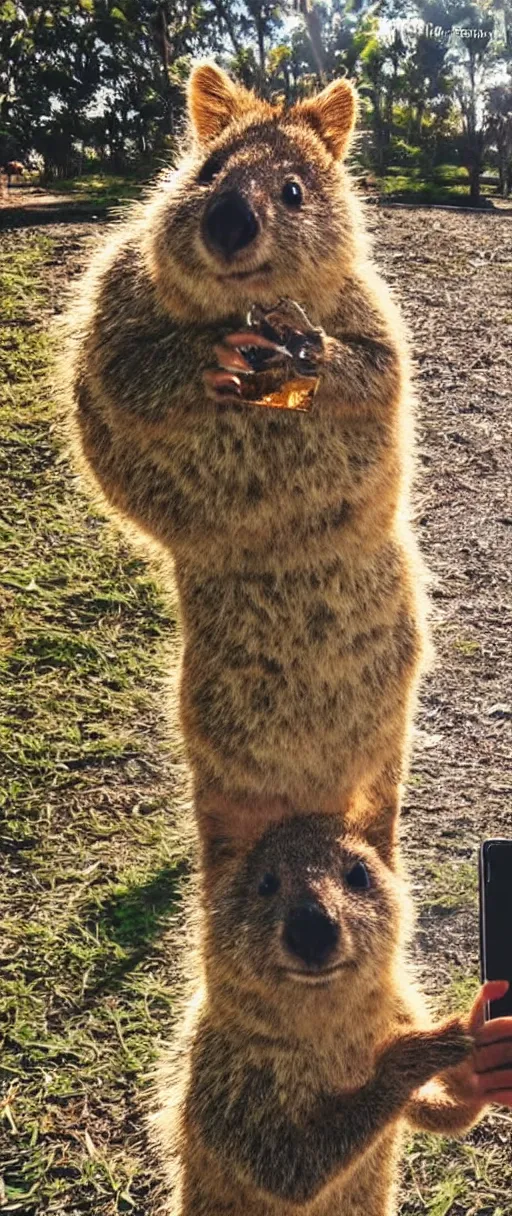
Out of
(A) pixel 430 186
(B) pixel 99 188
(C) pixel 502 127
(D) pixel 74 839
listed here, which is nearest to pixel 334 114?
(D) pixel 74 839

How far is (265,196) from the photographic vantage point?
1.58m

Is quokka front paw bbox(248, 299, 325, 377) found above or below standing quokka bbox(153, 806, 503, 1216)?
above

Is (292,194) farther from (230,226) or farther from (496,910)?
(496,910)

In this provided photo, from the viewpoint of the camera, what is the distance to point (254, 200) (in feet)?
5.09

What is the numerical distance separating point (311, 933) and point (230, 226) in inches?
37.2

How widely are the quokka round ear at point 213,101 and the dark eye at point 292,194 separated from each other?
0.77ft

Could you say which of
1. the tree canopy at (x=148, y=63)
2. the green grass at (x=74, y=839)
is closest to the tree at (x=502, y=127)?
the tree canopy at (x=148, y=63)

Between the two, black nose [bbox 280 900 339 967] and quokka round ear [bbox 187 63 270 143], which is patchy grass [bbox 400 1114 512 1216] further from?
quokka round ear [bbox 187 63 270 143]

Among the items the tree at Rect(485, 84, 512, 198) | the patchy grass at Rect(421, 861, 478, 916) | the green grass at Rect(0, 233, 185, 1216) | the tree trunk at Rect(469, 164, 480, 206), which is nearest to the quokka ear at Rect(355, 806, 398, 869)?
the green grass at Rect(0, 233, 185, 1216)

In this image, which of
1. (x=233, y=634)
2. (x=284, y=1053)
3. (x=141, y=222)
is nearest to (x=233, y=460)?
(x=233, y=634)

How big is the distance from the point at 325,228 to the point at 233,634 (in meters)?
0.59

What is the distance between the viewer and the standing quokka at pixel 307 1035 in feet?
5.68

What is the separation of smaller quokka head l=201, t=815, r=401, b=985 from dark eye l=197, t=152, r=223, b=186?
95 cm

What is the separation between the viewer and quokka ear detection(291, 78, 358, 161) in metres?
1.79
